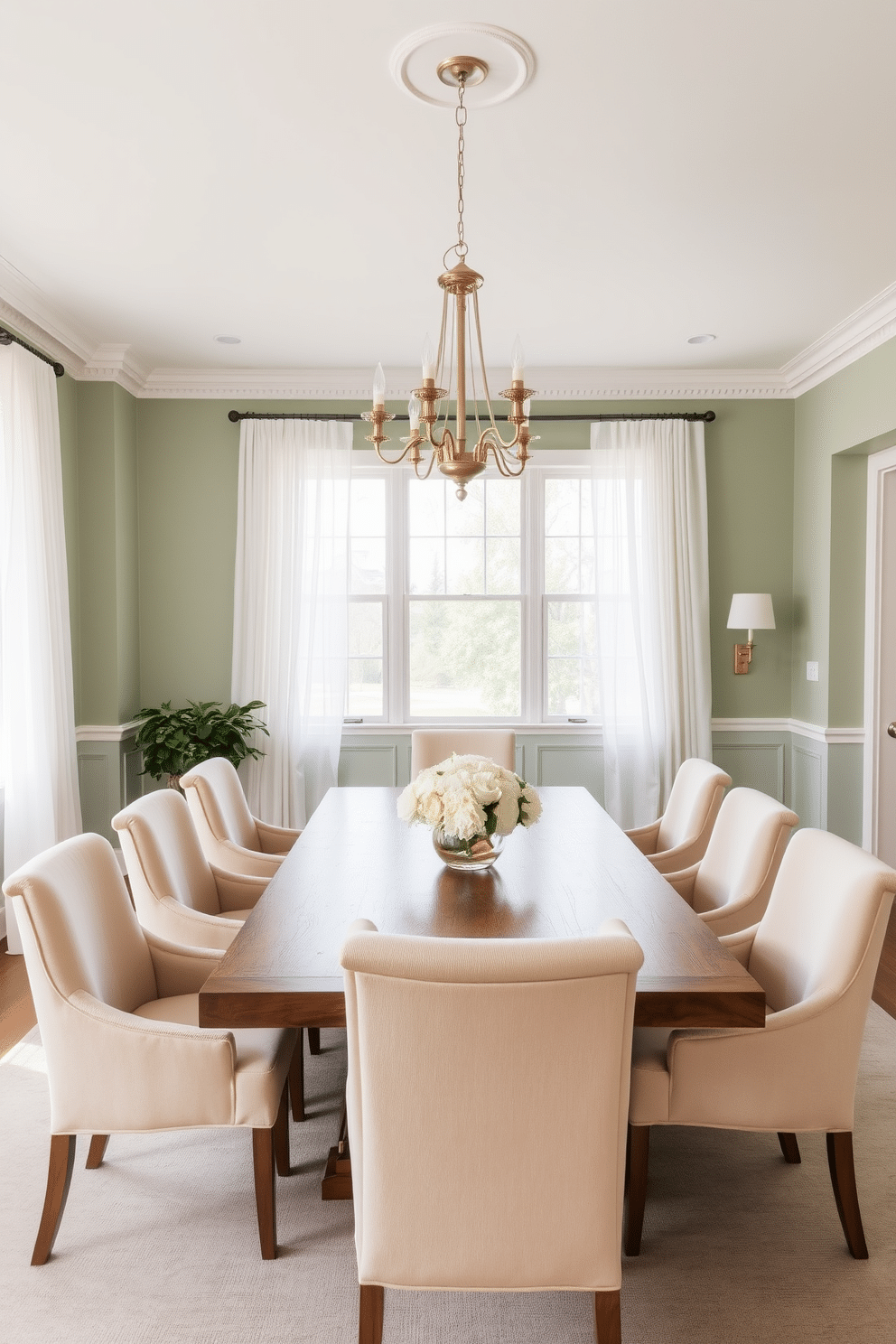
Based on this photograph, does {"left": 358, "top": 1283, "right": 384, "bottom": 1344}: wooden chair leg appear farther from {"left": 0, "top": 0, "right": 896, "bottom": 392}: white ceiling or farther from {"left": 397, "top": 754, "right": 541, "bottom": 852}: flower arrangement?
{"left": 0, "top": 0, "right": 896, "bottom": 392}: white ceiling

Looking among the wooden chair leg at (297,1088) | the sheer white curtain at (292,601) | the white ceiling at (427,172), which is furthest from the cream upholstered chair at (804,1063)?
the sheer white curtain at (292,601)

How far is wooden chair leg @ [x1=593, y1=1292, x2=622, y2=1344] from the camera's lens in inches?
61.4

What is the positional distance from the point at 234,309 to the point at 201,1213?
3607mm

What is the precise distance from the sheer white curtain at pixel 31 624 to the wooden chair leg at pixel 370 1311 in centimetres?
291

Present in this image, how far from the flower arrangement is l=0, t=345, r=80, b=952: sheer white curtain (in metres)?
2.32

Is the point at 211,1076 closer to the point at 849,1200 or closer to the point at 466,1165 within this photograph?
the point at 466,1165

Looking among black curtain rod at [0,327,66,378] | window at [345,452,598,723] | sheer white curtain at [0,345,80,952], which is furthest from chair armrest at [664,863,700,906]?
black curtain rod at [0,327,66,378]

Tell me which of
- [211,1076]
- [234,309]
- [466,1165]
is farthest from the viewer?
[234,309]

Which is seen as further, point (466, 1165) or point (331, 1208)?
point (331, 1208)

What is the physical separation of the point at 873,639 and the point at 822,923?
10.4ft

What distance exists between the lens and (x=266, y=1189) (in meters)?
1.98

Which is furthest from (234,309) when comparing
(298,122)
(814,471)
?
(814,471)

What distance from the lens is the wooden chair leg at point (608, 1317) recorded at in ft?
5.11

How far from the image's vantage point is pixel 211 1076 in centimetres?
191
